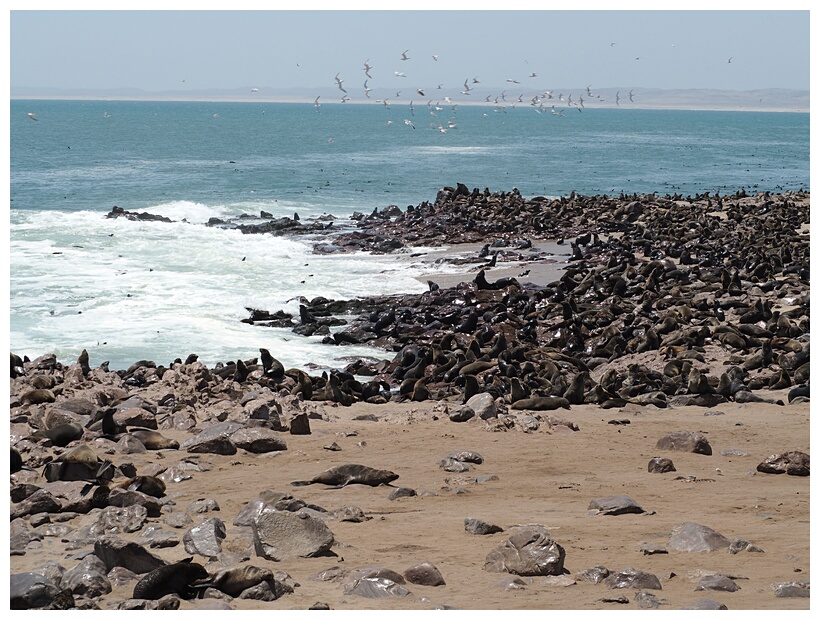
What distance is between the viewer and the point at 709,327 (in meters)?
15.8

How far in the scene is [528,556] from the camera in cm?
571

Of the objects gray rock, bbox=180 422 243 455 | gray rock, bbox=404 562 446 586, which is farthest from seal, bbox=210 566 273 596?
gray rock, bbox=180 422 243 455

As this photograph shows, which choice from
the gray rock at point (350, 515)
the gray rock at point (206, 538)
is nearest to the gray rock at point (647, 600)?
the gray rock at point (350, 515)

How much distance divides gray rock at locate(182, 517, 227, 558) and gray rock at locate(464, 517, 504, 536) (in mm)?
1692

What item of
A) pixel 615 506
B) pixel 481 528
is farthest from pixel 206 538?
pixel 615 506

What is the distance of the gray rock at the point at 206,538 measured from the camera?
20.0 ft

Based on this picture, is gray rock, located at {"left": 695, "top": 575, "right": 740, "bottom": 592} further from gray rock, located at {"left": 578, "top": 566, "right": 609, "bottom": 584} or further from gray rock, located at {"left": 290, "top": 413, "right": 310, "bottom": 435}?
gray rock, located at {"left": 290, "top": 413, "right": 310, "bottom": 435}

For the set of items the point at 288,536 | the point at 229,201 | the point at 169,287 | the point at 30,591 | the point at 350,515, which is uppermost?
the point at 229,201

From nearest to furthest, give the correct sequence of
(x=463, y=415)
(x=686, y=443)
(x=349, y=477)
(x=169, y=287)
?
(x=349, y=477) → (x=686, y=443) → (x=463, y=415) → (x=169, y=287)

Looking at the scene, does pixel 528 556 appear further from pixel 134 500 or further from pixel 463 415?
pixel 463 415

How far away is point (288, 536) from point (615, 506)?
2.57 meters

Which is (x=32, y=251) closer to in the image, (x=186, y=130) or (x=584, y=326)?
(x=584, y=326)

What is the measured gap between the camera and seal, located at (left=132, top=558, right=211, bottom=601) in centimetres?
520

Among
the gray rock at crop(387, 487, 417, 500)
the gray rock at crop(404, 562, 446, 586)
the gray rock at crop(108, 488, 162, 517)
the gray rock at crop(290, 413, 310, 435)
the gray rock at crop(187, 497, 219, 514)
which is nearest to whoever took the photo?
the gray rock at crop(404, 562, 446, 586)
